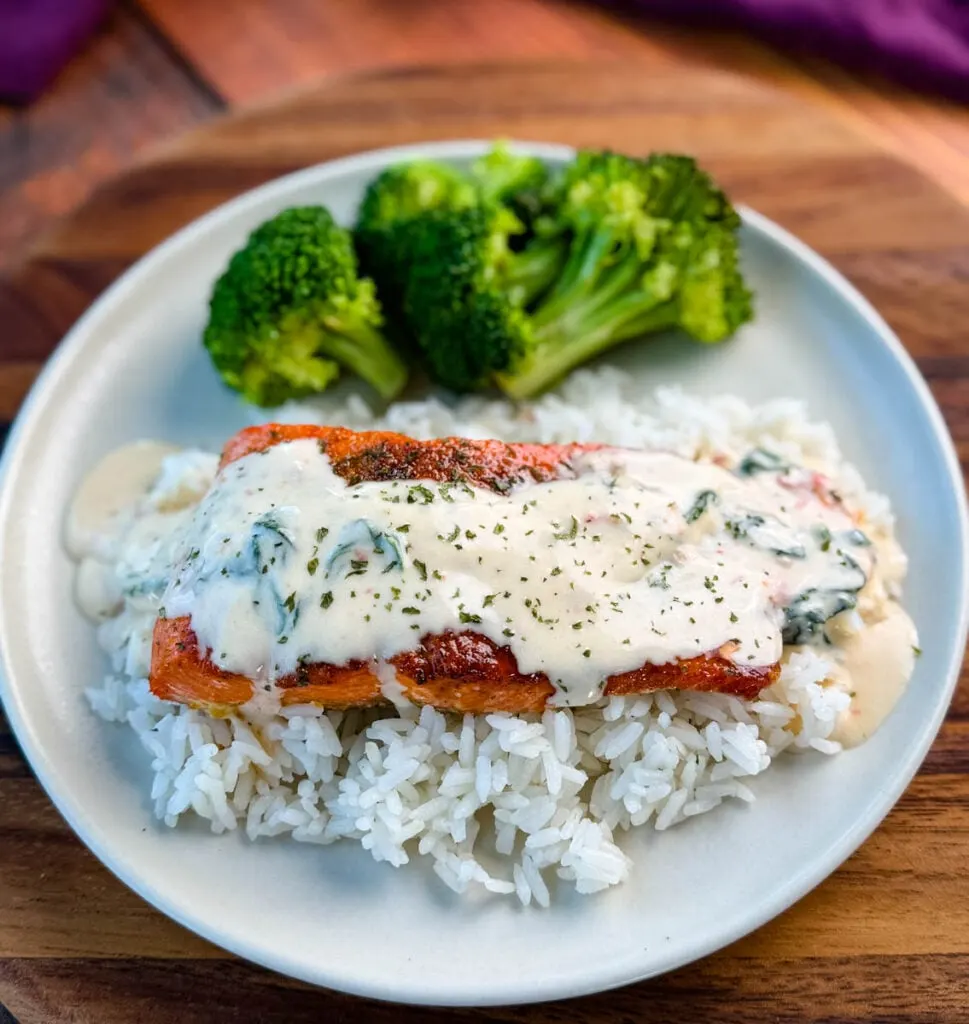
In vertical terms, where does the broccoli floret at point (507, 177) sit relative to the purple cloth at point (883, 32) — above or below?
below

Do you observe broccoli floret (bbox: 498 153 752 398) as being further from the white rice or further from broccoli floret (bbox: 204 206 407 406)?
the white rice

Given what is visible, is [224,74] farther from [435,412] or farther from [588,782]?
[588,782]

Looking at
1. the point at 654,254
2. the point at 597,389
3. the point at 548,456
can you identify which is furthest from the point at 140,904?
the point at 654,254

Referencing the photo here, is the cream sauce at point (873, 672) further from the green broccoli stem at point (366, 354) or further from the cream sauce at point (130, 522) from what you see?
the cream sauce at point (130, 522)

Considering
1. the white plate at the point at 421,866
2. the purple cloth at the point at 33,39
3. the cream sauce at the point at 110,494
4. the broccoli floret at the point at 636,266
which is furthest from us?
the purple cloth at the point at 33,39

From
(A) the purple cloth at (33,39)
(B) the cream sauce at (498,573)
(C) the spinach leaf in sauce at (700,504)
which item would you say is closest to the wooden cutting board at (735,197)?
(B) the cream sauce at (498,573)

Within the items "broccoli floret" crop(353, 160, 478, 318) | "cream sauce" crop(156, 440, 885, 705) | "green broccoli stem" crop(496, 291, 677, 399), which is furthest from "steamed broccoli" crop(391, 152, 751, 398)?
"cream sauce" crop(156, 440, 885, 705)
